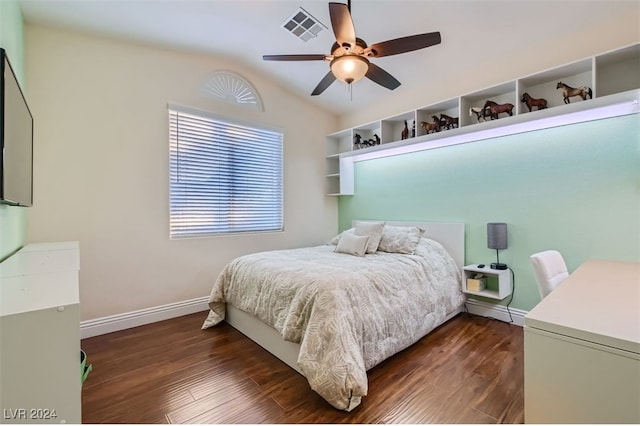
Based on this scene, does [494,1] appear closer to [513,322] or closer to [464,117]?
[464,117]

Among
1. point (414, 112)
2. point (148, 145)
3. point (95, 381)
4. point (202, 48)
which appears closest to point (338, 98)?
point (414, 112)

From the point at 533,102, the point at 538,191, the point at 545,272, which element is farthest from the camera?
the point at 538,191

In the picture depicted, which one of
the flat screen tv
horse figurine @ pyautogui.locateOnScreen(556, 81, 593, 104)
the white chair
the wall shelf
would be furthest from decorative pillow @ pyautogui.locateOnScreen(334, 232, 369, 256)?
the flat screen tv

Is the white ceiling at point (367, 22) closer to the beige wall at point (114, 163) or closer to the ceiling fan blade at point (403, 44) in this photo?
the beige wall at point (114, 163)

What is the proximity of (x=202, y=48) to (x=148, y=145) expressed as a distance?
128 cm

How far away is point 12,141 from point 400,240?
3.11 metres

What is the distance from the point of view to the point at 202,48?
3.21 meters

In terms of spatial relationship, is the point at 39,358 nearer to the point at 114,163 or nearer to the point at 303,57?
the point at 303,57

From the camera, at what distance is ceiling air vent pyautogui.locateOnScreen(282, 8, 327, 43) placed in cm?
268

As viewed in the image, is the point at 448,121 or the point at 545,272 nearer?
the point at 545,272

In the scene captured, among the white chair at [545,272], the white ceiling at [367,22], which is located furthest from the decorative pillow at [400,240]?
the white ceiling at [367,22]

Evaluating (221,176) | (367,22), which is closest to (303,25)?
(367,22)

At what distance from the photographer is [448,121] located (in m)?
3.24

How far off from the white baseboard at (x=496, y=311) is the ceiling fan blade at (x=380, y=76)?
254 centimetres
